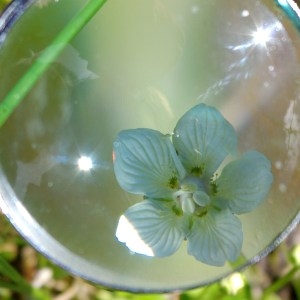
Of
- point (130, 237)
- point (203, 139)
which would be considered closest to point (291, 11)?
point (203, 139)

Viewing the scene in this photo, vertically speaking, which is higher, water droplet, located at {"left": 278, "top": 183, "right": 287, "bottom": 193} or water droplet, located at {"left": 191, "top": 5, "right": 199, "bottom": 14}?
water droplet, located at {"left": 191, "top": 5, "right": 199, "bottom": 14}

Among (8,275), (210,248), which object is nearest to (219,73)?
(210,248)

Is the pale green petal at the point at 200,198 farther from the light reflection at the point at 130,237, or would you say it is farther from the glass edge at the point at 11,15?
the glass edge at the point at 11,15

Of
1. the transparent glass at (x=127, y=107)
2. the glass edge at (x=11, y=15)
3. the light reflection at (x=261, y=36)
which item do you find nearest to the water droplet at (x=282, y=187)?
the transparent glass at (x=127, y=107)

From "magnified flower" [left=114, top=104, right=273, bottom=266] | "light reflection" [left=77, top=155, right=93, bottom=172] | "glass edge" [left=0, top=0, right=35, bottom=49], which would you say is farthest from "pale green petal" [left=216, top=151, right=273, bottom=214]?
"glass edge" [left=0, top=0, right=35, bottom=49]

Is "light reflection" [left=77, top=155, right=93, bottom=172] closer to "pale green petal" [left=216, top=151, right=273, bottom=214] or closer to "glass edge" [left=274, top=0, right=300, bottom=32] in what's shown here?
"pale green petal" [left=216, top=151, right=273, bottom=214]
